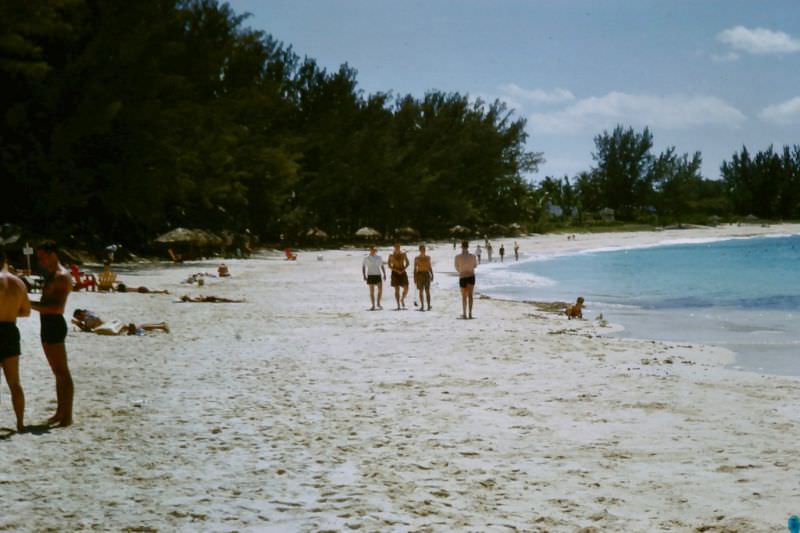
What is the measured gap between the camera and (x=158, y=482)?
241 inches

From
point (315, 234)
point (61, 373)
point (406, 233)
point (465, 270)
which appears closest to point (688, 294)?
point (465, 270)

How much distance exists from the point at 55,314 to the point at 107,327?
7.24 meters

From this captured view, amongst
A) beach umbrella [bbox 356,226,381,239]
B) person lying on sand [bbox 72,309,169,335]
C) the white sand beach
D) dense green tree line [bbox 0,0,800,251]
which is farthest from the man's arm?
beach umbrella [bbox 356,226,381,239]

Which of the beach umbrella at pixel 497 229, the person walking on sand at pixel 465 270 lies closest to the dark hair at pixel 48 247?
the person walking on sand at pixel 465 270

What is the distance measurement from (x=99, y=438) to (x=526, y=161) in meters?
91.7

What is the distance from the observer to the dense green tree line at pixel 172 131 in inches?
1324

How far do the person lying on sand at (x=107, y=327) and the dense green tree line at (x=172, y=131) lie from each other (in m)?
19.5

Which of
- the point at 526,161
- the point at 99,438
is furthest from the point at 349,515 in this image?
the point at 526,161

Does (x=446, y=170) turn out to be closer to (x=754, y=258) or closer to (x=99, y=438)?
(x=754, y=258)

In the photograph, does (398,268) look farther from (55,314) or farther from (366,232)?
(366,232)

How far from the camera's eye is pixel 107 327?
1456 cm

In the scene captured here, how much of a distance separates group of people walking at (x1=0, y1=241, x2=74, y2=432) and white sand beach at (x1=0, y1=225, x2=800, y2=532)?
33cm

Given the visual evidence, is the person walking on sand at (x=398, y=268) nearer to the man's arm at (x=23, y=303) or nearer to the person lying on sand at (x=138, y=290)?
the person lying on sand at (x=138, y=290)

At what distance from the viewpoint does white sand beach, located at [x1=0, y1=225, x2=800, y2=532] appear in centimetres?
548
